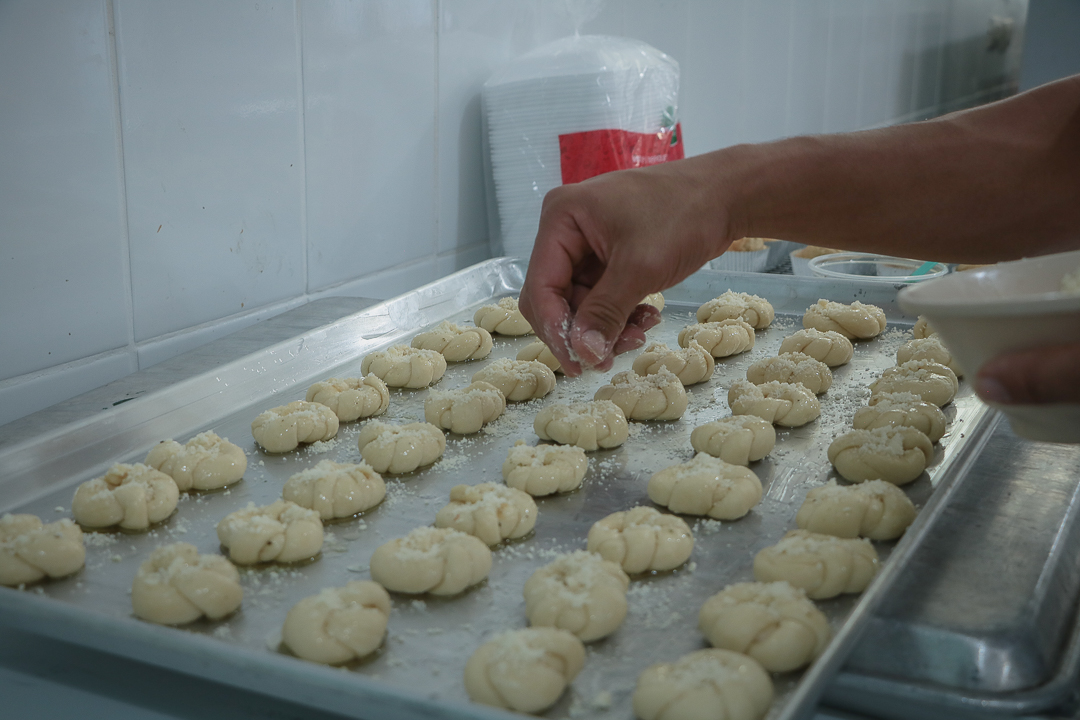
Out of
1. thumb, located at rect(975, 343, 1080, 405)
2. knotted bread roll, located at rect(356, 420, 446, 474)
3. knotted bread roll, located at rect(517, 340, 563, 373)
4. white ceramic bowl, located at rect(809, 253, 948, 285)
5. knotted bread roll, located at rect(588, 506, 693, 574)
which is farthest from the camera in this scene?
white ceramic bowl, located at rect(809, 253, 948, 285)

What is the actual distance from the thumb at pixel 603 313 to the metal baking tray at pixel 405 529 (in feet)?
0.65

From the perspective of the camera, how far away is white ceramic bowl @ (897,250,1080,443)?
30.9 inches

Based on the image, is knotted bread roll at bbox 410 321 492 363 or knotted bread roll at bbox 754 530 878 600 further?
knotted bread roll at bbox 410 321 492 363

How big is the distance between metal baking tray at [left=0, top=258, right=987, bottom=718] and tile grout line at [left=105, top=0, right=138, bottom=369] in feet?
0.58

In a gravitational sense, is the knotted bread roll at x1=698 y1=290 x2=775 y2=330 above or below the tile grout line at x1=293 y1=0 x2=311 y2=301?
below

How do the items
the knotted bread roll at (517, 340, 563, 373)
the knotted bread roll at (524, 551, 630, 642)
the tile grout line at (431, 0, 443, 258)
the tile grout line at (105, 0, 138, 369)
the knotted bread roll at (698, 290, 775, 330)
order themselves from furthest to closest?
the tile grout line at (431, 0, 443, 258)
the knotted bread roll at (698, 290, 775, 330)
the knotted bread roll at (517, 340, 563, 373)
the tile grout line at (105, 0, 138, 369)
the knotted bread roll at (524, 551, 630, 642)

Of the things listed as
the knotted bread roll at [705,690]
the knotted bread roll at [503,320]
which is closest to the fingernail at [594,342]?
the knotted bread roll at [705,690]

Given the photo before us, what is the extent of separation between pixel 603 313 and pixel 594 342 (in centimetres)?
5

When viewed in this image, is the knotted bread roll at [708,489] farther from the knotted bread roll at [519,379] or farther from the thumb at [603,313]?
the knotted bread roll at [519,379]

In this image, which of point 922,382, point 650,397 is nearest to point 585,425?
point 650,397

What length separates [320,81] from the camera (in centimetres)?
196

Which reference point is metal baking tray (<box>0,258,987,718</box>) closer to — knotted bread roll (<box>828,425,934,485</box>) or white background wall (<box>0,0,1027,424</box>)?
A: knotted bread roll (<box>828,425,934,485</box>)

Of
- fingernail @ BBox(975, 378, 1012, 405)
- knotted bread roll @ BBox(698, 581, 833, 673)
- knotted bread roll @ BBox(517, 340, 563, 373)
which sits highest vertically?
fingernail @ BBox(975, 378, 1012, 405)

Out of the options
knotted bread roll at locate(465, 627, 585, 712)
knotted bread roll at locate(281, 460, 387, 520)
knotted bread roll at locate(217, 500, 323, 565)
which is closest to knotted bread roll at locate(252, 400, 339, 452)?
knotted bread roll at locate(281, 460, 387, 520)
